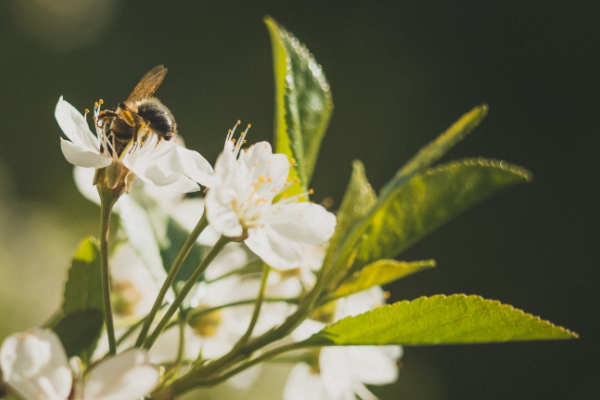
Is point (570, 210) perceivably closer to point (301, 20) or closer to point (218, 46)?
point (301, 20)

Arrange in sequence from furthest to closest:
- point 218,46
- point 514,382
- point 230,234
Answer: point 218,46, point 514,382, point 230,234

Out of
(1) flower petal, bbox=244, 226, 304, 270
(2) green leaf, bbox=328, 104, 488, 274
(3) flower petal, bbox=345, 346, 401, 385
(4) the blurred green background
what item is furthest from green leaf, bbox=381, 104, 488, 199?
(4) the blurred green background

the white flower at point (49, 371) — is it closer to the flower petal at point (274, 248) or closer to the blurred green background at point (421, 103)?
the flower petal at point (274, 248)

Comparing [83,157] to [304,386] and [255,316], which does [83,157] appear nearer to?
[255,316]

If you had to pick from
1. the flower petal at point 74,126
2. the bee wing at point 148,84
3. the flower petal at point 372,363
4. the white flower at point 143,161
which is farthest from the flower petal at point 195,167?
the flower petal at point 372,363

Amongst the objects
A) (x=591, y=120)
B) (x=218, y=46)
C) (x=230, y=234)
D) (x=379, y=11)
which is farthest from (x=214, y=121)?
(x=230, y=234)

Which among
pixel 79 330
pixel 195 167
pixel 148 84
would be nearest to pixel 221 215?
pixel 195 167
